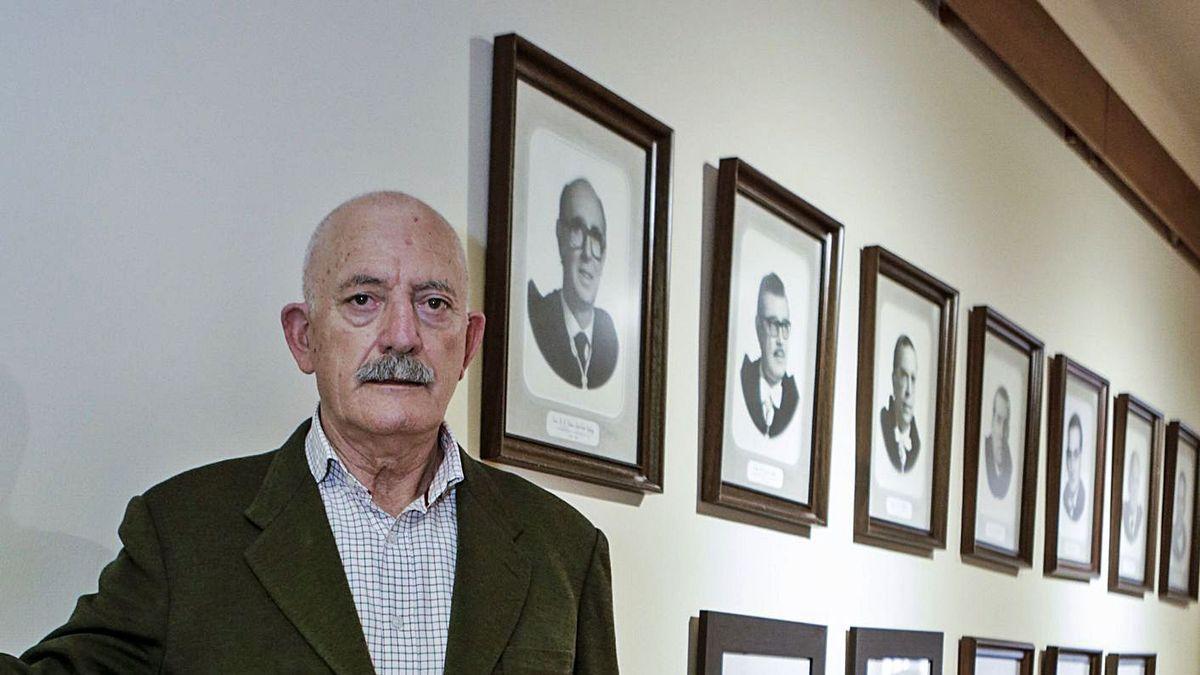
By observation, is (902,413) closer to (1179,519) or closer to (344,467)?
(344,467)

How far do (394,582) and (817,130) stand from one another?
256 cm

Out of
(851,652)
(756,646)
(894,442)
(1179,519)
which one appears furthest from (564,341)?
(1179,519)

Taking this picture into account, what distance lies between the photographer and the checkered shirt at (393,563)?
2207 mm

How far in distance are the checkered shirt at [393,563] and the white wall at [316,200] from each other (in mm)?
245

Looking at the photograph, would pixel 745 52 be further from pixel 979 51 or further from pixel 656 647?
pixel 979 51

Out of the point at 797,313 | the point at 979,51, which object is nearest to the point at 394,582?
the point at 797,313

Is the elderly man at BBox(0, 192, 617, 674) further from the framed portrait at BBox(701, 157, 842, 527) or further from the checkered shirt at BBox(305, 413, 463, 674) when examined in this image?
the framed portrait at BBox(701, 157, 842, 527)

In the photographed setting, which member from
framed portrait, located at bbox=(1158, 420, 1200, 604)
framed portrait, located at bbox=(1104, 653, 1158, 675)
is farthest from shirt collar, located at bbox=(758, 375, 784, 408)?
framed portrait, located at bbox=(1158, 420, 1200, 604)

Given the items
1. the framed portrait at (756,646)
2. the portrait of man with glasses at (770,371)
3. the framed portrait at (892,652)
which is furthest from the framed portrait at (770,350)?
the framed portrait at (892,652)

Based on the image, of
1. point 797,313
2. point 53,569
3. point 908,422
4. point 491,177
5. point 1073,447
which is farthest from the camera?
point 1073,447

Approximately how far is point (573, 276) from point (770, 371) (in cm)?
98

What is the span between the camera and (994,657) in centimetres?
571

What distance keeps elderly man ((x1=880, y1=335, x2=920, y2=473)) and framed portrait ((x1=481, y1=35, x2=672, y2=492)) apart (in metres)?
1.54

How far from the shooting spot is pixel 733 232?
3.88 metres
